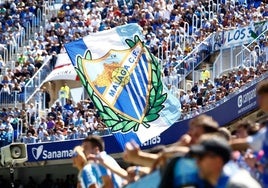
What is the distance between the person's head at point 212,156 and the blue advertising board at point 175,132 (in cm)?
1458

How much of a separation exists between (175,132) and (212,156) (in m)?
17.3

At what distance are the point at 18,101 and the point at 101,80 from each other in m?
14.3

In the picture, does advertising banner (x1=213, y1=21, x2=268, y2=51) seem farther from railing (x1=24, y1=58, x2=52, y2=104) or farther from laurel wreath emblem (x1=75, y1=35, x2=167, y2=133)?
laurel wreath emblem (x1=75, y1=35, x2=167, y2=133)

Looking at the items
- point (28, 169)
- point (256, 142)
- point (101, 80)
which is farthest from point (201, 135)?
point (28, 169)

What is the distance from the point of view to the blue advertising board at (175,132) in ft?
76.8

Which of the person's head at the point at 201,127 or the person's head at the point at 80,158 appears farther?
the person's head at the point at 80,158

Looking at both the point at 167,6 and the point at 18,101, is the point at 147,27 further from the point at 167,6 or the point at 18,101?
the point at 18,101

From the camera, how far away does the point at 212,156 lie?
8141 mm

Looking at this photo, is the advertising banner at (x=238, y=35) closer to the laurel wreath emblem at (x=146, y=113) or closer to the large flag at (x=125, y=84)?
the large flag at (x=125, y=84)

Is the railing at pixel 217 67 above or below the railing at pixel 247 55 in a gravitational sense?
below

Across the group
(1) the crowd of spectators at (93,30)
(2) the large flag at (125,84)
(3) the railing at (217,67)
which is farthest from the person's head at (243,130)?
(3) the railing at (217,67)

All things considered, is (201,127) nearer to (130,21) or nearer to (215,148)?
(215,148)

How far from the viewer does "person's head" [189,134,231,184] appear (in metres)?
8.15

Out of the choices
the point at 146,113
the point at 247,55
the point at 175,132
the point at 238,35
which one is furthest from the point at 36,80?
the point at 146,113
